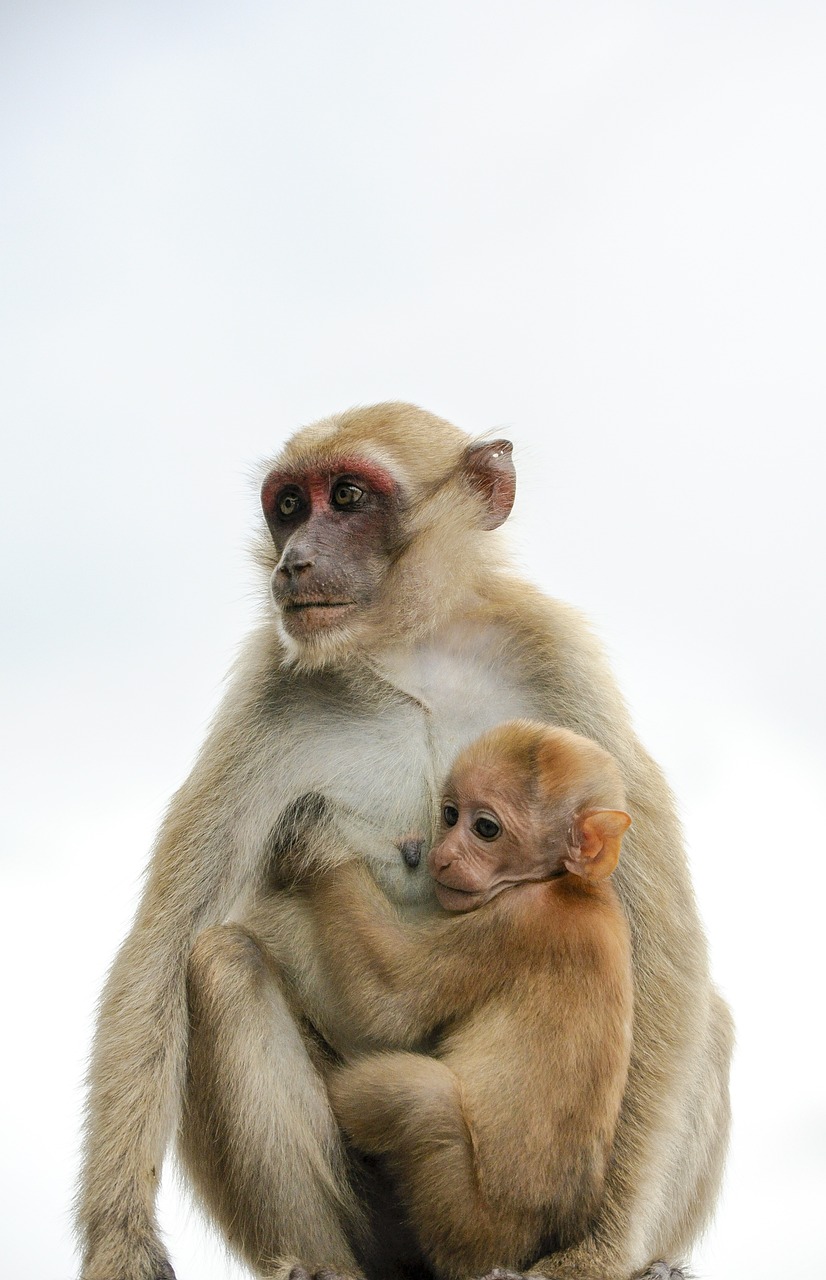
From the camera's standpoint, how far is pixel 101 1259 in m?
3.64

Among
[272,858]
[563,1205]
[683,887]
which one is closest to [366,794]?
[272,858]

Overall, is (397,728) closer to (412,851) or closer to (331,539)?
(412,851)

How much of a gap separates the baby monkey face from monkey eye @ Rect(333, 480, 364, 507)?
36.8 inches

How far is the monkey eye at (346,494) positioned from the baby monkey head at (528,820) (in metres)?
0.90

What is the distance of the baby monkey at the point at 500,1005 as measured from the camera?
344cm

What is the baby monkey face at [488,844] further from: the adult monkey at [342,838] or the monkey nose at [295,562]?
the monkey nose at [295,562]

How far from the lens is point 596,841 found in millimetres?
3654

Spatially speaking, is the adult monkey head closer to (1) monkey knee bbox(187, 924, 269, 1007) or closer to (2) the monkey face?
(2) the monkey face

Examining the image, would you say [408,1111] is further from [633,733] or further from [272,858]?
[633,733]

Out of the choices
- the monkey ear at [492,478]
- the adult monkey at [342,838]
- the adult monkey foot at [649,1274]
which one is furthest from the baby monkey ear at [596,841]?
the monkey ear at [492,478]

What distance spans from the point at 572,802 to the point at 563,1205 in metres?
0.97

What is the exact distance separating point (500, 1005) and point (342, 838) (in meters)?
0.76

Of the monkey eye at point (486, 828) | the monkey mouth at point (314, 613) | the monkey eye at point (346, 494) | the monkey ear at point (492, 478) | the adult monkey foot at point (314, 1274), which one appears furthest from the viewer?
the monkey ear at point (492, 478)

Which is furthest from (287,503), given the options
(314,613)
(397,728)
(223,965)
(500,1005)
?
(500,1005)
